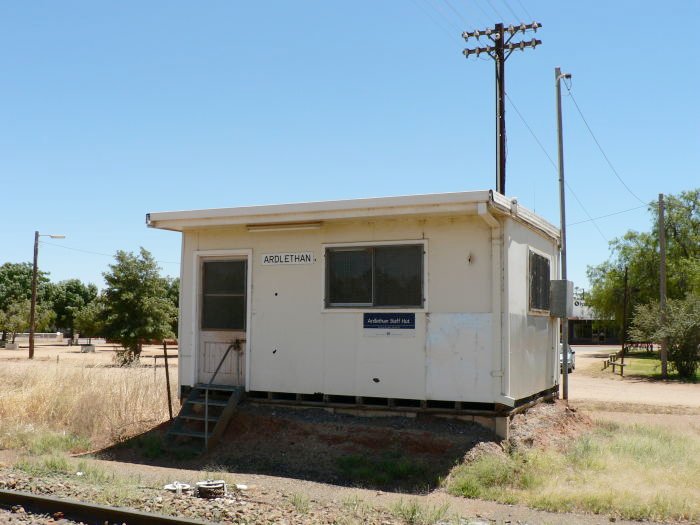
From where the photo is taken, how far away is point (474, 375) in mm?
10188

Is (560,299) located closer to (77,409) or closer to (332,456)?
(332,456)

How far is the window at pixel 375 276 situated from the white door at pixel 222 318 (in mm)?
1706

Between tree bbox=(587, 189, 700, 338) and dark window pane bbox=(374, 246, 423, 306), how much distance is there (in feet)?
126

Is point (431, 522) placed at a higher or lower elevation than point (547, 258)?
lower

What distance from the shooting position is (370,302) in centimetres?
1087

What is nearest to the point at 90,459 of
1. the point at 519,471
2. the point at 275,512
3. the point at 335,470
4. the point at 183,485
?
the point at 183,485

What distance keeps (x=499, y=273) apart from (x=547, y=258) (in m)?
3.30

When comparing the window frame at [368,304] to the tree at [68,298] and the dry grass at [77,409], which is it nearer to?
the dry grass at [77,409]

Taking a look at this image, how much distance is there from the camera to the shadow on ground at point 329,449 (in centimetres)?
937

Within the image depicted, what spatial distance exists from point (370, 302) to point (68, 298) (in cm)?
7181

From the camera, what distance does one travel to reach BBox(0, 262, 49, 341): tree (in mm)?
68125

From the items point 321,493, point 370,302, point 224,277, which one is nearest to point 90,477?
point 321,493

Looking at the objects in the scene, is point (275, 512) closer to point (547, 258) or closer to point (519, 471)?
point (519, 471)

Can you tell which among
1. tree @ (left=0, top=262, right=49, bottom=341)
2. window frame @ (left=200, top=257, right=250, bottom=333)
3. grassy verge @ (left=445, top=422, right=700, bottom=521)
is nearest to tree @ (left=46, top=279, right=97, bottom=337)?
tree @ (left=0, top=262, right=49, bottom=341)
